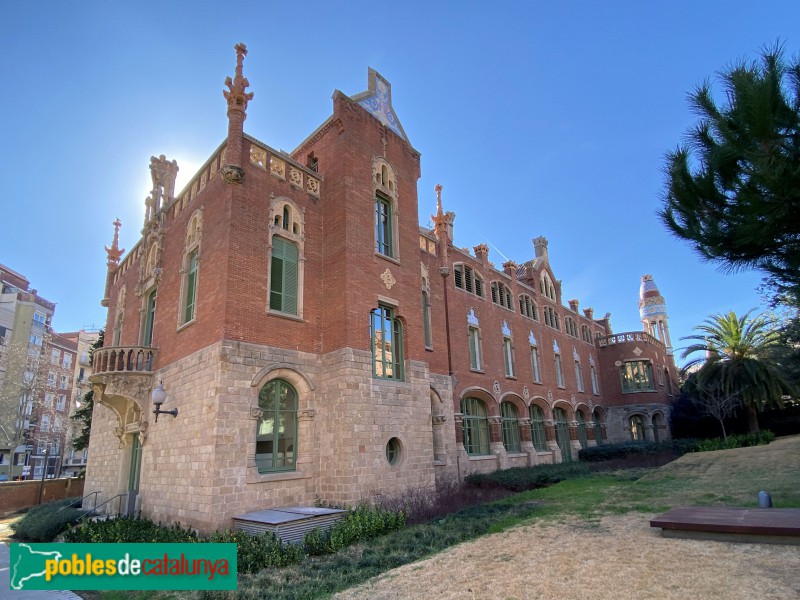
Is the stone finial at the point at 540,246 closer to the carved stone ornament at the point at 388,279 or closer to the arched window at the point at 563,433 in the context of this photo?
the arched window at the point at 563,433

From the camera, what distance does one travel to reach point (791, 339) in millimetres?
26469

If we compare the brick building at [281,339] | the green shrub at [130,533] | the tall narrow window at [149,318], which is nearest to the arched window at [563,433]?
the brick building at [281,339]

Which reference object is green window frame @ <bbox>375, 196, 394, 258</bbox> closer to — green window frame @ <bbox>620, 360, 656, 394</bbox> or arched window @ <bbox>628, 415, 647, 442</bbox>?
green window frame @ <bbox>620, 360, 656, 394</bbox>

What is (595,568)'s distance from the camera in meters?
6.82

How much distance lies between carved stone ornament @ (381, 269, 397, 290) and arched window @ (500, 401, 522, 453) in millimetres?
11659

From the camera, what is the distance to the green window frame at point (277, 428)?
12125mm

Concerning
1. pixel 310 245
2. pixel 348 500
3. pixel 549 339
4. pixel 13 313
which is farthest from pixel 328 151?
pixel 13 313

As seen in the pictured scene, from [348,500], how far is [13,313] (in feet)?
175

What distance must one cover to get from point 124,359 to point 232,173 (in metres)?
6.96

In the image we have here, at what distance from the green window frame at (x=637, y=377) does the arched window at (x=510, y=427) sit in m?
16.7

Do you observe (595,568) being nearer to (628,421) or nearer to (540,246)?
(540,246)

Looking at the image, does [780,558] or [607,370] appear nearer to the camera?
[780,558]

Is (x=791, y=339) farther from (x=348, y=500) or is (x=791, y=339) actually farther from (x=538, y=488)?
(x=348, y=500)

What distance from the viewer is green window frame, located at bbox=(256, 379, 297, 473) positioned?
12.1 metres
